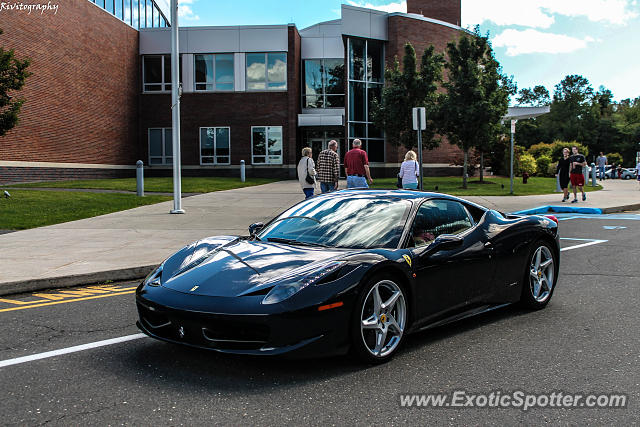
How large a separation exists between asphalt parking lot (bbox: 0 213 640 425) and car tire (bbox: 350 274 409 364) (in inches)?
4.6

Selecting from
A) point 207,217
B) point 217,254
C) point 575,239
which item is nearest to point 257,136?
point 207,217

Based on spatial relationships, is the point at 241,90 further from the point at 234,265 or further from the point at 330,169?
the point at 234,265

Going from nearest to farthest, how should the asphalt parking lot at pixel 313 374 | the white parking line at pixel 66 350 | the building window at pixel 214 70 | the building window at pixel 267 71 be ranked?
the asphalt parking lot at pixel 313 374 < the white parking line at pixel 66 350 < the building window at pixel 267 71 < the building window at pixel 214 70

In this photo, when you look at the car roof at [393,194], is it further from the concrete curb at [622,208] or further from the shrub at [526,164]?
the shrub at [526,164]

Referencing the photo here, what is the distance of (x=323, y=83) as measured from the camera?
3822cm

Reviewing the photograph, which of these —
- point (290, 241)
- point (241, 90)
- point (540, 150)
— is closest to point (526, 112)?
point (540, 150)

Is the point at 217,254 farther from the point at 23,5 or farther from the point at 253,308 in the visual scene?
the point at 23,5

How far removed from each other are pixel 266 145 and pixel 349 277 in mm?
33282

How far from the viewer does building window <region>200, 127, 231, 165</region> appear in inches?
1446

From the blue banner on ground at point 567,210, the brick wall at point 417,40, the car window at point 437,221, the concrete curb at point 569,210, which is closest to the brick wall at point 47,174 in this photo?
the brick wall at point 417,40

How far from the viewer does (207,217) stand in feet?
46.5

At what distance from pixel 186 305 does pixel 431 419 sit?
169 centimetres

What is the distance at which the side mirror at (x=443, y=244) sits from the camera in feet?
15.1

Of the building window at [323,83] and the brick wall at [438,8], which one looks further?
the brick wall at [438,8]
